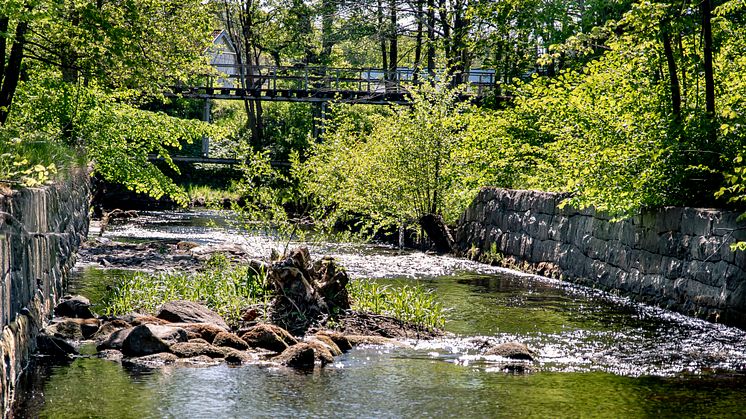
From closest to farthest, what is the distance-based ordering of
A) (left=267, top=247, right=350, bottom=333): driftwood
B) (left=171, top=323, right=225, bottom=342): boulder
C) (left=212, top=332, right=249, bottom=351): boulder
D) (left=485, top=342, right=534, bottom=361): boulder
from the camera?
1. (left=485, top=342, right=534, bottom=361): boulder
2. (left=212, top=332, right=249, bottom=351): boulder
3. (left=171, top=323, right=225, bottom=342): boulder
4. (left=267, top=247, right=350, bottom=333): driftwood

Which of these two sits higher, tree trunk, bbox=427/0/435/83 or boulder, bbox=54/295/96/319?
tree trunk, bbox=427/0/435/83

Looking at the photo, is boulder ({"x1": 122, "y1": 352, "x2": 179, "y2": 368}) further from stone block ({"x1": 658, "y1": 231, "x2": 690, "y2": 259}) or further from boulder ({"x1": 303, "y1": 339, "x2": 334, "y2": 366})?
stone block ({"x1": 658, "y1": 231, "x2": 690, "y2": 259})

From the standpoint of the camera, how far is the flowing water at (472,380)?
7.47 metres

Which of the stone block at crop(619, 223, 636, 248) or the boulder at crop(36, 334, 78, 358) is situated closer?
the boulder at crop(36, 334, 78, 358)

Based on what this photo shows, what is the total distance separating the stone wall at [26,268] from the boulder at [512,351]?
4.37m

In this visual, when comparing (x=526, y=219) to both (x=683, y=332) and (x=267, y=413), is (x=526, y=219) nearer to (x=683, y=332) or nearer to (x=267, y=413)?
(x=683, y=332)

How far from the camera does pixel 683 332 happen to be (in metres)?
11.2

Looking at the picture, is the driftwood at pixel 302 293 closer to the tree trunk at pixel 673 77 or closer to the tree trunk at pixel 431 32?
the tree trunk at pixel 673 77

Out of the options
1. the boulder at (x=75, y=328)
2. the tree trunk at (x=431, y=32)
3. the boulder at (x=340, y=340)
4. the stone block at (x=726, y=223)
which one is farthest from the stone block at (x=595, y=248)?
the tree trunk at (x=431, y=32)

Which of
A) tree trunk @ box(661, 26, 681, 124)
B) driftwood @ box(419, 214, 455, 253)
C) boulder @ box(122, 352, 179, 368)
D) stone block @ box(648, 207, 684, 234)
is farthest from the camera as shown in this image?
driftwood @ box(419, 214, 455, 253)

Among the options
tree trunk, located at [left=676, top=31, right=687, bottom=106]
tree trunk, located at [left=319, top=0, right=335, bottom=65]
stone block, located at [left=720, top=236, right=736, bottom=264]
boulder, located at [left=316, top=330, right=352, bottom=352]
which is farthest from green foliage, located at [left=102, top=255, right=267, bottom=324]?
tree trunk, located at [left=319, top=0, right=335, bottom=65]

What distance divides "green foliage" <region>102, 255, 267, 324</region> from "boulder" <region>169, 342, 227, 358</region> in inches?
63.6

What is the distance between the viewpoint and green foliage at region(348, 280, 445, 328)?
11336 millimetres

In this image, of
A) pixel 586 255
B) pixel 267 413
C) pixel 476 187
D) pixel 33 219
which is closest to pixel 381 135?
pixel 476 187
